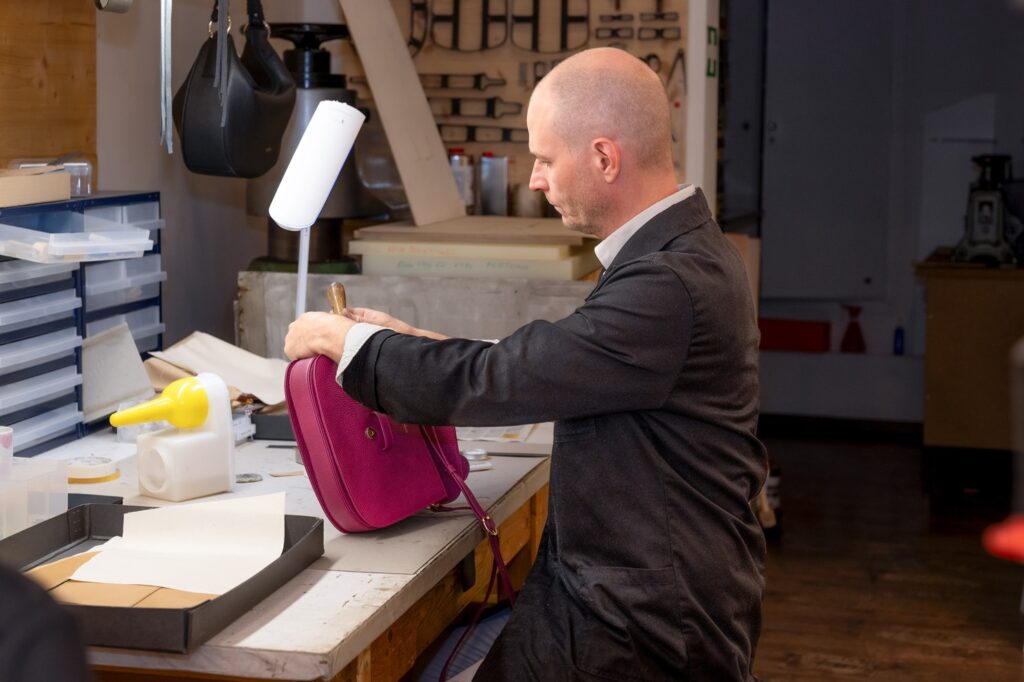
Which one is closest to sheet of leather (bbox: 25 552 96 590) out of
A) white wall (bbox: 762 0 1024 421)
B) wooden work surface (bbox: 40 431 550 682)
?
wooden work surface (bbox: 40 431 550 682)

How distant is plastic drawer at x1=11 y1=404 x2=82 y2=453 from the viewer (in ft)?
7.46

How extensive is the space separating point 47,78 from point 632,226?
1406mm

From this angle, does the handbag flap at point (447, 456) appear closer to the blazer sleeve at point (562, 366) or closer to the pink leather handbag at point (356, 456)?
the pink leather handbag at point (356, 456)

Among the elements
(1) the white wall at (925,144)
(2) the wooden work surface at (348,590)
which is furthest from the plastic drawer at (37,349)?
(1) the white wall at (925,144)

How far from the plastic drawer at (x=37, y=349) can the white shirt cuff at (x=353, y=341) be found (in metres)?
0.73

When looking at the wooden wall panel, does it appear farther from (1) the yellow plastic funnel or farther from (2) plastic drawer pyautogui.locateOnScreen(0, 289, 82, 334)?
(1) the yellow plastic funnel

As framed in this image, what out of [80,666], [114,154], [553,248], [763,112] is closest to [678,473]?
[80,666]

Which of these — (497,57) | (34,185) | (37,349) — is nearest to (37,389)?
(37,349)

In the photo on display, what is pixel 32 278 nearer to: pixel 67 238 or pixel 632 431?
pixel 67 238

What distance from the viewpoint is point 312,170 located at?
2246 millimetres

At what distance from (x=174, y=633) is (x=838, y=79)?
5931mm

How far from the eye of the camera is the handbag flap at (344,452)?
72.6 inches

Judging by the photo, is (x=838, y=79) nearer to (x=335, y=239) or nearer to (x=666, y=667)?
(x=335, y=239)

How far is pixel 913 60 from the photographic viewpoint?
6652mm
